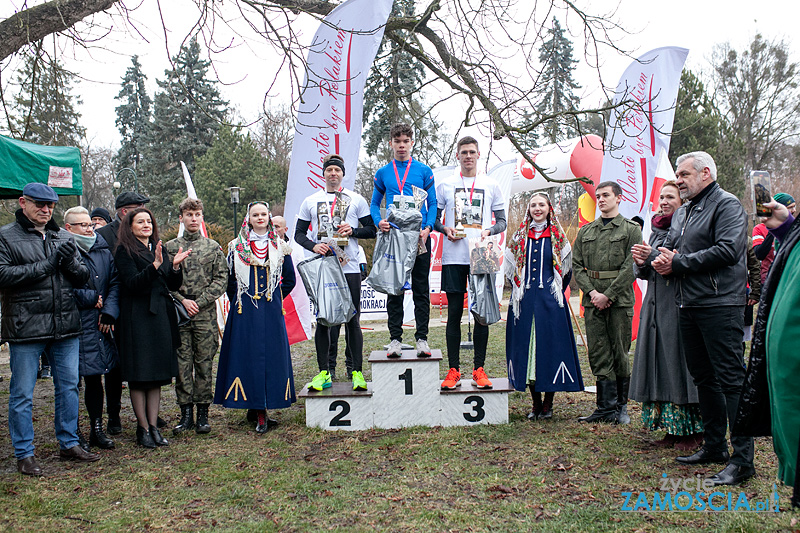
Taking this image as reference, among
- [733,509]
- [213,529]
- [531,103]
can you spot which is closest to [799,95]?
[531,103]

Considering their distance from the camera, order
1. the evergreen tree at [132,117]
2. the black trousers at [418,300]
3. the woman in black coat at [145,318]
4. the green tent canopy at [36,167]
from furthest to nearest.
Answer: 1. the evergreen tree at [132,117]
2. the green tent canopy at [36,167]
3. the black trousers at [418,300]
4. the woman in black coat at [145,318]

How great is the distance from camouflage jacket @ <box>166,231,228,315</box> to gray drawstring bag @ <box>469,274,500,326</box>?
86.8 inches

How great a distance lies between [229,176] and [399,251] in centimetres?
2522

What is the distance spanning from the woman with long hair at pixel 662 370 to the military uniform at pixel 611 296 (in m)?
0.43

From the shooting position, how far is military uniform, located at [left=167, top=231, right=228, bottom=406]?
16.5 feet

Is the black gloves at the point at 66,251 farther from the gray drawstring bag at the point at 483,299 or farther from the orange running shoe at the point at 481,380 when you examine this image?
the orange running shoe at the point at 481,380

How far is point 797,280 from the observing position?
1.80 metres

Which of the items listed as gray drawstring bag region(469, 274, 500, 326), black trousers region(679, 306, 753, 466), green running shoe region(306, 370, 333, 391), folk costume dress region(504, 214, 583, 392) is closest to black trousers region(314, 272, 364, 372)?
green running shoe region(306, 370, 333, 391)

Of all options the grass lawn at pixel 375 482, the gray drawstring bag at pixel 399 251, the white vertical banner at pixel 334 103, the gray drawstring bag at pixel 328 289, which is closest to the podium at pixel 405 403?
the grass lawn at pixel 375 482

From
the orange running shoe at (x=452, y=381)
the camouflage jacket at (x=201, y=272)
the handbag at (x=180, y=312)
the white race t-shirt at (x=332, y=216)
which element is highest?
the white race t-shirt at (x=332, y=216)

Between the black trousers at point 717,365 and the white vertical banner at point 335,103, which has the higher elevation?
the white vertical banner at point 335,103

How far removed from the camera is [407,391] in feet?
16.7

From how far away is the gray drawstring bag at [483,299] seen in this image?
5004 mm

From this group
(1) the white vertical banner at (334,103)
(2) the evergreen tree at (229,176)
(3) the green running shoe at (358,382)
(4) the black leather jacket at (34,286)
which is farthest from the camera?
(2) the evergreen tree at (229,176)
